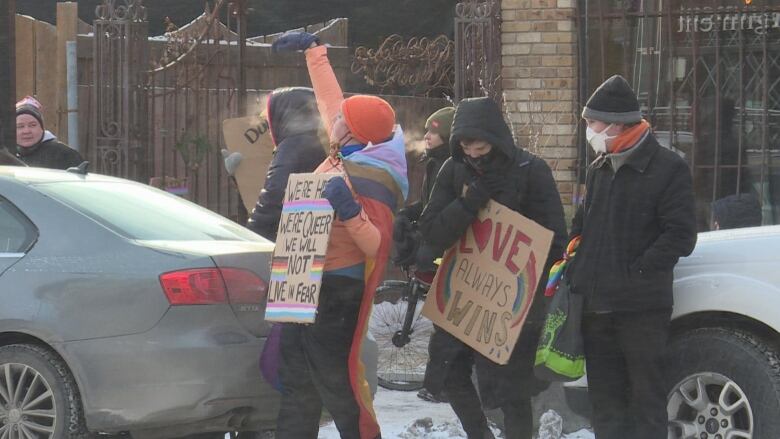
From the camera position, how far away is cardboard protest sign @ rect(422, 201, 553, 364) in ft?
18.8

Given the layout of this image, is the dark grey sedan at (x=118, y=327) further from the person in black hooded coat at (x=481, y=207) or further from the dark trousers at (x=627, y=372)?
the dark trousers at (x=627, y=372)

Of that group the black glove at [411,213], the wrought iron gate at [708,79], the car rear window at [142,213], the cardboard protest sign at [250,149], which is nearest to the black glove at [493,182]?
the black glove at [411,213]

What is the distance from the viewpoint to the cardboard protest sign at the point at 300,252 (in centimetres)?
555

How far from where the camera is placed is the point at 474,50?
1003cm

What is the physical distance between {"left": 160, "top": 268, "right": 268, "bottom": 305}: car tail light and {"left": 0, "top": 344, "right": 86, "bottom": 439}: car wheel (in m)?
0.56

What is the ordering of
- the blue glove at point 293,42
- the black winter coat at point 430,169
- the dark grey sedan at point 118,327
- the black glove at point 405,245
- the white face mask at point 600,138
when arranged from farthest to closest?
the black winter coat at point 430,169 → the black glove at point 405,245 → the blue glove at point 293,42 → the white face mask at point 600,138 → the dark grey sedan at point 118,327

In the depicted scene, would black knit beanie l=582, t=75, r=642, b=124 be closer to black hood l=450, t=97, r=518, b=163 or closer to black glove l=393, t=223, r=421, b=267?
black hood l=450, t=97, r=518, b=163

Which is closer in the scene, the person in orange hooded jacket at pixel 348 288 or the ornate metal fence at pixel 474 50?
the person in orange hooded jacket at pixel 348 288

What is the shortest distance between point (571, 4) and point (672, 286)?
4747 mm

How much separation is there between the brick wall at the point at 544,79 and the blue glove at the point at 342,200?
4.73 meters

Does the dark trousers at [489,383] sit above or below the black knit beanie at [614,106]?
below

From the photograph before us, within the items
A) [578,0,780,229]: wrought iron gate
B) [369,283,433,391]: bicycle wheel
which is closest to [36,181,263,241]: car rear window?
[369,283,433,391]: bicycle wheel

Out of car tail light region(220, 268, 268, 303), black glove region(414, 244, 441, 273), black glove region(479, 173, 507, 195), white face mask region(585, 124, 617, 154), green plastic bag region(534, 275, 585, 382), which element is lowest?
green plastic bag region(534, 275, 585, 382)

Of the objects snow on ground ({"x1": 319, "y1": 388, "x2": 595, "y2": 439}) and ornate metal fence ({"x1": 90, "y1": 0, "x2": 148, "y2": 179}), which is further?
ornate metal fence ({"x1": 90, "y1": 0, "x2": 148, "y2": 179})
